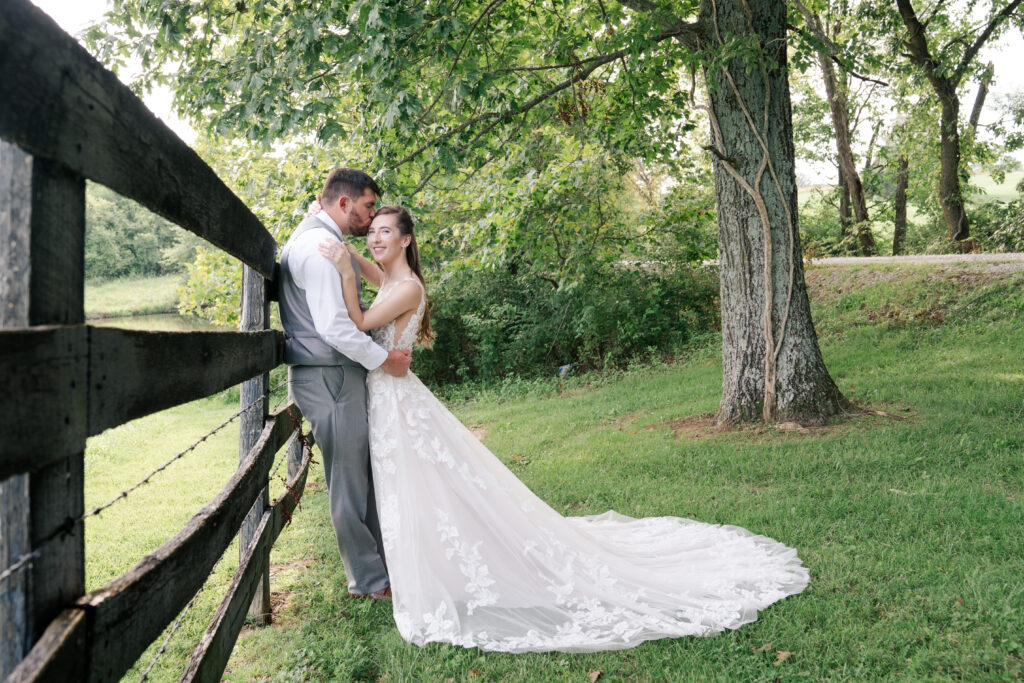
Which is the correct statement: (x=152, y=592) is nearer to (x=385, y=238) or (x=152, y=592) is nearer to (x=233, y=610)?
→ (x=233, y=610)

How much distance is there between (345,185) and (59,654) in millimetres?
3156

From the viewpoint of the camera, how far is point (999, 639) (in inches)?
118

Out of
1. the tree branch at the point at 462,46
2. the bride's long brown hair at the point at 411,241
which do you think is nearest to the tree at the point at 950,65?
the tree branch at the point at 462,46

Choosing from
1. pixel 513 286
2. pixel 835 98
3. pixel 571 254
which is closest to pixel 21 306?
pixel 571 254

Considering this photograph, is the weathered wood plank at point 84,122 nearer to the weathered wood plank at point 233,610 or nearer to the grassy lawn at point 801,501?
the weathered wood plank at point 233,610

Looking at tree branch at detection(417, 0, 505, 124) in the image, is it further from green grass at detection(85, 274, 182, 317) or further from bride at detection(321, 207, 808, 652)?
green grass at detection(85, 274, 182, 317)

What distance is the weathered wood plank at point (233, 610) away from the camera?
6.77 ft

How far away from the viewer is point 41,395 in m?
1.06

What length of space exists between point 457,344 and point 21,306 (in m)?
13.1

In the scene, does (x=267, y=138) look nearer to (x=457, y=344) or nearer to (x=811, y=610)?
(x=811, y=610)

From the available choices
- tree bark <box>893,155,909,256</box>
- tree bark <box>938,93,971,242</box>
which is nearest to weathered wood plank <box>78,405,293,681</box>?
tree bark <box>938,93,971,242</box>

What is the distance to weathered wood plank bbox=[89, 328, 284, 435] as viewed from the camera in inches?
49.1

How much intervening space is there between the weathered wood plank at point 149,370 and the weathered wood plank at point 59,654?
0.31 m

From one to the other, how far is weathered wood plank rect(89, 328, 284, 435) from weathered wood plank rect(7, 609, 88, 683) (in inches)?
12.1
